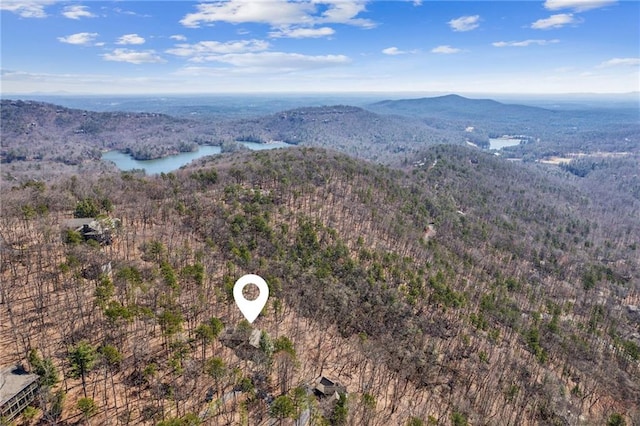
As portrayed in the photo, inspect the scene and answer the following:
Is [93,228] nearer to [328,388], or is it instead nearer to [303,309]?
[303,309]

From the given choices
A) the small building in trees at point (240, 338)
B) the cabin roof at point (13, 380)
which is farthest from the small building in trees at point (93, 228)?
the small building in trees at point (240, 338)

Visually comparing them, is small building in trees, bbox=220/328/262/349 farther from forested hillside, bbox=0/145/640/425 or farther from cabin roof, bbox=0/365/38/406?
cabin roof, bbox=0/365/38/406

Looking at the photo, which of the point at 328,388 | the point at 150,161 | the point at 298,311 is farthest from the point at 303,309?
the point at 150,161

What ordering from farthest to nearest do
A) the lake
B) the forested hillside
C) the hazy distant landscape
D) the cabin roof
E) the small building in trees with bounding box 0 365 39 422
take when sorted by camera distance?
the lake
the hazy distant landscape
the forested hillside
the cabin roof
the small building in trees with bounding box 0 365 39 422

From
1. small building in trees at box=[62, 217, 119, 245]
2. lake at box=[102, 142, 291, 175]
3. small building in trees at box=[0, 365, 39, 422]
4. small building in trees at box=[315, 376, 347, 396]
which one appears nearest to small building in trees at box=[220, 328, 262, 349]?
small building in trees at box=[315, 376, 347, 396]

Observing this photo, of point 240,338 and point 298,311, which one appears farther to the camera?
point 298,311

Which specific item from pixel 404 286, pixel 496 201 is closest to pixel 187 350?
pixel 404 286

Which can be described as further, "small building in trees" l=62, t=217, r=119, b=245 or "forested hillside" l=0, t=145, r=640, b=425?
"small building in trees" l=62, t=217, r=119, b=245
